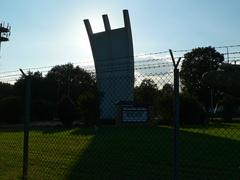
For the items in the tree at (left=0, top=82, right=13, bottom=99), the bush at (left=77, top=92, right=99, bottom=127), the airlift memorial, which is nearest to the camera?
the bush at (left=77, top=92, right=99, bottom=127)

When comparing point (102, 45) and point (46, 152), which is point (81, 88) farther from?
point (46, 152)

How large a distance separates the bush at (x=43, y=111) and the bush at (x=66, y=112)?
1127cm

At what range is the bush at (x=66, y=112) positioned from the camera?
161 feet

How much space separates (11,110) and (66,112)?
10251mm

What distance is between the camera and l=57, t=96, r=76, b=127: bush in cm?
4897

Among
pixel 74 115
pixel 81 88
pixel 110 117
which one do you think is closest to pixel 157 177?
pixel 74 115

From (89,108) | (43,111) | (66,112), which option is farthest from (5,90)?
(89,108)

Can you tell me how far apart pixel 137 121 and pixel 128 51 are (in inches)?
688

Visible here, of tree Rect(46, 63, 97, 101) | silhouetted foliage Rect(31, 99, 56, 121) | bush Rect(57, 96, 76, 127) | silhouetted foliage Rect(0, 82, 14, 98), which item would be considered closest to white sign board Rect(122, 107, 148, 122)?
bush Rect(57, 96, 76, 127)

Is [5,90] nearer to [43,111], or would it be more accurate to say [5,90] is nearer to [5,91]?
[5,91]

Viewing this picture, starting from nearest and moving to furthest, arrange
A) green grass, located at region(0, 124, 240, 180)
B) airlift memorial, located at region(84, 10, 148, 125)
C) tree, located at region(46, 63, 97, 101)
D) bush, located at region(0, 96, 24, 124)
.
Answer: green grass, located at region(0, 124, 240, 180) → airlift memorial, located at region(84, 10, 148, 125) → bush, located at region(0, 96, 24, 124) → tree, located at region(46, 63, 97, 101)

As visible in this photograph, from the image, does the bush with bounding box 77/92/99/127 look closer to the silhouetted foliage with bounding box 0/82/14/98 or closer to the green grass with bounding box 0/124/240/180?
the green grass with bounding box 0/124/240/180

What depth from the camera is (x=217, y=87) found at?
244 inches

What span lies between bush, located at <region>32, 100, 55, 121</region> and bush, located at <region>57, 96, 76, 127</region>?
444 inches
